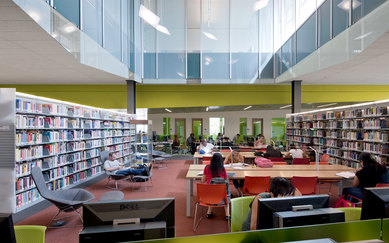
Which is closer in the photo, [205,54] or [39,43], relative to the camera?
[39,43]

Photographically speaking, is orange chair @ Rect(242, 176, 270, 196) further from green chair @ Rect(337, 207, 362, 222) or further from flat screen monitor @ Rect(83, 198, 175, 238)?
flat screen monitor @ Rect(83, 198, 175, 238)

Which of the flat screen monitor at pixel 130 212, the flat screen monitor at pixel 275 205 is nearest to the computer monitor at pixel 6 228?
the flat screen monitor at pixel 130 212

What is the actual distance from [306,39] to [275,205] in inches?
316

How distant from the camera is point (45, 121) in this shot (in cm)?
493

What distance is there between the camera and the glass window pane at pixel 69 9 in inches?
185

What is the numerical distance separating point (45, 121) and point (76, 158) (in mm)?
1524

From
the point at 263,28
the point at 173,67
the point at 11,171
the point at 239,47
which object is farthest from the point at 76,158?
the point at 263,28

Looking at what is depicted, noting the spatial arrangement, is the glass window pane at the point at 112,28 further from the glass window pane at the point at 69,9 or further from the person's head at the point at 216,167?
the person's head at the point at 216,167

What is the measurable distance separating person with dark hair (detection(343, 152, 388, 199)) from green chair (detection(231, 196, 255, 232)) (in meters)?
2.41

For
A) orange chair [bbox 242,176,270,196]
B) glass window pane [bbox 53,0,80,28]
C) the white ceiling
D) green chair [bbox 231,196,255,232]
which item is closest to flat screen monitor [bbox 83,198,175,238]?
green chair [bbox 231,196,255,232]

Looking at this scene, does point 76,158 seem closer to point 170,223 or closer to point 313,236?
point 170,223

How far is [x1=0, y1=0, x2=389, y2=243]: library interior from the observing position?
133 centimetres

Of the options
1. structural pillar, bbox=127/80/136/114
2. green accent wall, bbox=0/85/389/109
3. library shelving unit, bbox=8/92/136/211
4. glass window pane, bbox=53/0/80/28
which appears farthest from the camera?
green accent wall, bbox=0/85/389/109

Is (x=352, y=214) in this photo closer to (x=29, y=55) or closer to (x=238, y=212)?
(x=238, y=212)
